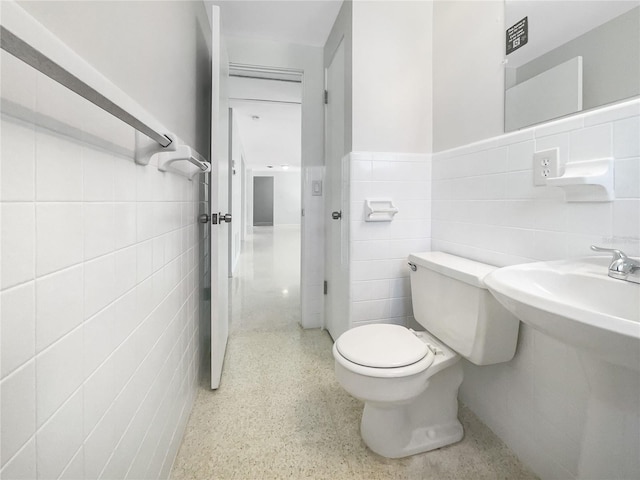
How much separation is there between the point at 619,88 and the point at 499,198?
472 millimetres

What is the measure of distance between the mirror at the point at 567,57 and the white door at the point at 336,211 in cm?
89

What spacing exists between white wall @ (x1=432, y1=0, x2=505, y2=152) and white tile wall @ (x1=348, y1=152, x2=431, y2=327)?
9.9 inches

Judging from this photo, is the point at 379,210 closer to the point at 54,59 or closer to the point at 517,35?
the point at 517,35

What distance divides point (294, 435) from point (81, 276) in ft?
3.64

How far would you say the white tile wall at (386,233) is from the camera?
1.61 m

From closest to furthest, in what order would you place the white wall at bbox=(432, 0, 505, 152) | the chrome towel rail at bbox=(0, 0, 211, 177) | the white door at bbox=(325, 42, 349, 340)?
the chrome towel rail at bbox=(0, 0, 211, 177), the white wall at bbox=(432, 0, 505, 152), the white door at bbox=(325, 42, 349, 340)

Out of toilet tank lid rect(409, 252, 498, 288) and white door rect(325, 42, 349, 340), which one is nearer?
toilet tank lid rect(409, 252, 498, 288)

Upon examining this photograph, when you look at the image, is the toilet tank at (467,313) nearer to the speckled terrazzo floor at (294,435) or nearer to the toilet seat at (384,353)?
the toilet seat at (384,353)

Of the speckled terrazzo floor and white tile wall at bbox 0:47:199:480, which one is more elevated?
white tile wall at bbox 0:47:199:480

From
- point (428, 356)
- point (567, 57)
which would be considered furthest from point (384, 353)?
point (567, 57)

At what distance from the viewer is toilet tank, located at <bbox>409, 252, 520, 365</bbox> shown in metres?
1.06

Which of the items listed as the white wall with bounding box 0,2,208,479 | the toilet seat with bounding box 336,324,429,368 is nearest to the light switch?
the toilet seat with bounding box 336,324,429,368

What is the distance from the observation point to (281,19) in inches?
76.3

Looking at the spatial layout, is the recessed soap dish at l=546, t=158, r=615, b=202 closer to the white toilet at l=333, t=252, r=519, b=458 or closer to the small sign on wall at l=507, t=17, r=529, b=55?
the white toilet at l=333, t=252, r=519, b=458
